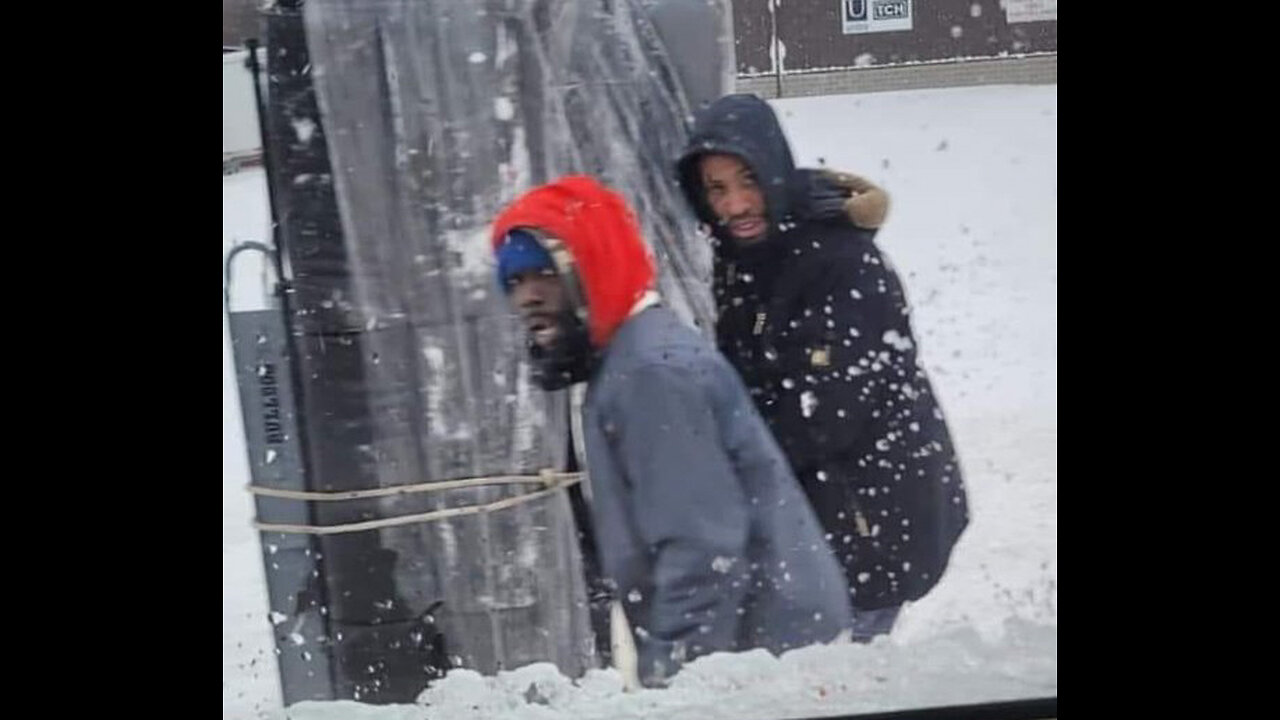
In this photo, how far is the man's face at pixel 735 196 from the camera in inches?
106

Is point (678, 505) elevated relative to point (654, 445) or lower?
lower

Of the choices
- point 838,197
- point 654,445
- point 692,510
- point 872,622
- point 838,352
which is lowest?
point 872,622

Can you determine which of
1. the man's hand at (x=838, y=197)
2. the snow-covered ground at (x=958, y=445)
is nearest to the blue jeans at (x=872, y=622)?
the snow-covered ground at (x=958, y=445)

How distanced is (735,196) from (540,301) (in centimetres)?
48

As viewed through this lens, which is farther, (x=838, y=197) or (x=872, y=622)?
(x=872, y=622)

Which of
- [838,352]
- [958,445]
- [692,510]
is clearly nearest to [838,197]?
[838,352]

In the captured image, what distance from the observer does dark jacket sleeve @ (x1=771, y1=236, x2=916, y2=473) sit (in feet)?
8.92

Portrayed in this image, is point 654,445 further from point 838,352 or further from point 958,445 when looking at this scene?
point 958,445

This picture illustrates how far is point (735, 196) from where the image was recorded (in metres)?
2.71

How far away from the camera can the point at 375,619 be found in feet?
9.07
